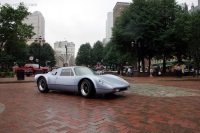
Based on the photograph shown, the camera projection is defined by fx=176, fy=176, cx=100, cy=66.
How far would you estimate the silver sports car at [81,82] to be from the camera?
6.38 metres

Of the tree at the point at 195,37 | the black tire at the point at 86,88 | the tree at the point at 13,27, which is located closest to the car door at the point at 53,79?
the black tire at the point at 86,88

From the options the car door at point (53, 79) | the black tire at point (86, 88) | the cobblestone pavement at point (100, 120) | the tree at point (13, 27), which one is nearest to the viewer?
the cobblestone pavement at point (100, 120)

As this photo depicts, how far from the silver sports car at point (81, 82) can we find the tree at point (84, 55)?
7213 centimetres

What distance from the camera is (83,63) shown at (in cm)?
8269

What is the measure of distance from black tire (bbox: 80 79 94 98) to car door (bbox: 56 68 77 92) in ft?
1.41

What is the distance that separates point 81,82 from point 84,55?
75.2 metres

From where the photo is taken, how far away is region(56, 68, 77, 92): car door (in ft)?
23.6

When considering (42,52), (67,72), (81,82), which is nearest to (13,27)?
(67,72)

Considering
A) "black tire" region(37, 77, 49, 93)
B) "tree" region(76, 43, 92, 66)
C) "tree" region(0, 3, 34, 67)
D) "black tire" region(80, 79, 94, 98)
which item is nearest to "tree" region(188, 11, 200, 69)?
"black tire" region(80, 79, 94, 98)

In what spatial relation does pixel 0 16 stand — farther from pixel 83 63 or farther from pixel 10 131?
pixel 83 63

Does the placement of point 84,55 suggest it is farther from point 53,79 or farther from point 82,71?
point 82,71

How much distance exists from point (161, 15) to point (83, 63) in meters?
59.0

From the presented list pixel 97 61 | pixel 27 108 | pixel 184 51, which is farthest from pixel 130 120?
pixel 97 61

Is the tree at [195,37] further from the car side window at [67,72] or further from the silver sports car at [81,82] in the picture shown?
the car side window at [67,72]
